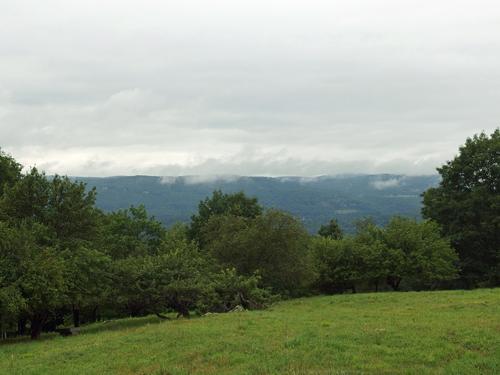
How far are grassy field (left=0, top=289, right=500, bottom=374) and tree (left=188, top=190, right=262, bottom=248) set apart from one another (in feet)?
156

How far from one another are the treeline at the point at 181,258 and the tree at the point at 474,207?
272 mm

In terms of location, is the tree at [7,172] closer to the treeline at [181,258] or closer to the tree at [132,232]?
the treeline at [181,258]

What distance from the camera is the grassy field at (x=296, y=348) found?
1595 cm

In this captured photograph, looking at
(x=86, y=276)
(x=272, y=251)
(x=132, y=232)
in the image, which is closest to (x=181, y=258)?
(x=86, y=276)

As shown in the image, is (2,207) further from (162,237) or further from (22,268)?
(162,237)

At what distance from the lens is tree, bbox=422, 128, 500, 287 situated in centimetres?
5522

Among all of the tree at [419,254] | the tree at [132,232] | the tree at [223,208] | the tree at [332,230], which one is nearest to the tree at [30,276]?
the tree at [132,232]

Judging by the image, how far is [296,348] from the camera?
723 inches

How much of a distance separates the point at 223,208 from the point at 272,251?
96.9 feet

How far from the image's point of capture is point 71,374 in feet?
58.5

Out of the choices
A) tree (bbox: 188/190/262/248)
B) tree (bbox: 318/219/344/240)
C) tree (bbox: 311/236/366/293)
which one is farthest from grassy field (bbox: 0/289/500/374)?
tree (bbox: 318/219/344/240)

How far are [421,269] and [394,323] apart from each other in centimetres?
3173

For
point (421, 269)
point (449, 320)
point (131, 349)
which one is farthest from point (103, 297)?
point (421, 269)

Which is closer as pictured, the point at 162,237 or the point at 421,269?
the point at 421,269
